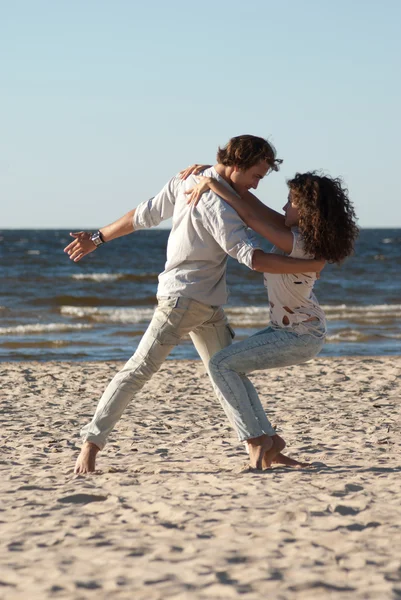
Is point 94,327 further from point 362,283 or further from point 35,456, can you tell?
point 362,283

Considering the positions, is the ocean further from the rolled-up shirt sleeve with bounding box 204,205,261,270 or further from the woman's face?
the rolled-up shirt sleeve with bounding box 204,205,261,270

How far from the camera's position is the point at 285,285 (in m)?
4.61

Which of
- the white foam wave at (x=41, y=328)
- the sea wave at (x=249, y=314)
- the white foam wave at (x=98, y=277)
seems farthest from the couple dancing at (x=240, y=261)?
the white foam wave at (x=98, y=277)

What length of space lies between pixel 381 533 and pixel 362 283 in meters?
26.1

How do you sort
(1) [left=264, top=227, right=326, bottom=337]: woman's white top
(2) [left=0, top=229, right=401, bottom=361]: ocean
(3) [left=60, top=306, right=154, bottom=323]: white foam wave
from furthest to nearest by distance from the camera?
(3) [left=60, top=306, right=154, bottom=323]: white foam wave < (2) [left=0, top=229, right=401, bottom=361]: ocean < (1) [left=264, top=227, right=326, bottom=337]: woman's white top

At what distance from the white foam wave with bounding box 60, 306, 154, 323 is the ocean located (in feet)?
0.07

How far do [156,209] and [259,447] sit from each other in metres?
1.42

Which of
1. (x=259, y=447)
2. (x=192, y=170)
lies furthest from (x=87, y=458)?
(x=192, y=170)

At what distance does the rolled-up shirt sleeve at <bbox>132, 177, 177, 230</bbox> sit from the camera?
15.8 feet

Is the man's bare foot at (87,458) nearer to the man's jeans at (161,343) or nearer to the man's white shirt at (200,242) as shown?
the man's jeans at (161,343)

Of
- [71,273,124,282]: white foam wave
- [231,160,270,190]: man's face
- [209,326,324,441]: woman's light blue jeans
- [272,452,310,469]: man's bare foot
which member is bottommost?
[272,452,310,469]: man's bare foot

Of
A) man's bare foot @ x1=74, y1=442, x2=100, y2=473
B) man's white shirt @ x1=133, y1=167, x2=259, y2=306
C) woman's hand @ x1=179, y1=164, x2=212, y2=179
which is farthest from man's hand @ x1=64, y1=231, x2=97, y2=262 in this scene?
man's bare foot @ x1=74, y1=442, x2=100, y2=473

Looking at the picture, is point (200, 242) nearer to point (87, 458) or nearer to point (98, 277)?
point (87, 458)

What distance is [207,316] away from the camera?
185 inches
